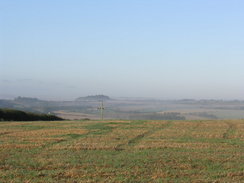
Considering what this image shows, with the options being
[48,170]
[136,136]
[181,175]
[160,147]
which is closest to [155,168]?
[181,175]

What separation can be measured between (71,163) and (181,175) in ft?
14.7

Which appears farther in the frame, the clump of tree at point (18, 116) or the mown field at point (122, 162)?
the clump of tree at point (18, 116)

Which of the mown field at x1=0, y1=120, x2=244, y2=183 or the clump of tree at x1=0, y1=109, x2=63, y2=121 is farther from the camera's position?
the clump of tree at x1=0, y1=109, x2=63, y2=121

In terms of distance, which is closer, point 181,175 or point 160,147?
point 181,175

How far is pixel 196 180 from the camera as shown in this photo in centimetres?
1253

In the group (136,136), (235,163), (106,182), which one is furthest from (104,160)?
(136,136)

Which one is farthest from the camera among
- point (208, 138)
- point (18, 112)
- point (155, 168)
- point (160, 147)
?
point (18, 112)

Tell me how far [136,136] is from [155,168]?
11.3 meters

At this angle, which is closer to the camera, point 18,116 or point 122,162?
point 122,162

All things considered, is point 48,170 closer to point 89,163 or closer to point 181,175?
point 89,163

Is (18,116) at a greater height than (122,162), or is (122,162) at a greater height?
(18,116)

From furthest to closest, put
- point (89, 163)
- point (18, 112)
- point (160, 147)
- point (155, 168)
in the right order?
point (18, 112), point (160, 147), point (89, 163), point (155, 168)

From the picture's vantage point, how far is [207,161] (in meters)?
16.0

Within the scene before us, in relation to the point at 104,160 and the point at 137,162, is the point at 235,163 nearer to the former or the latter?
the point at 137,162
